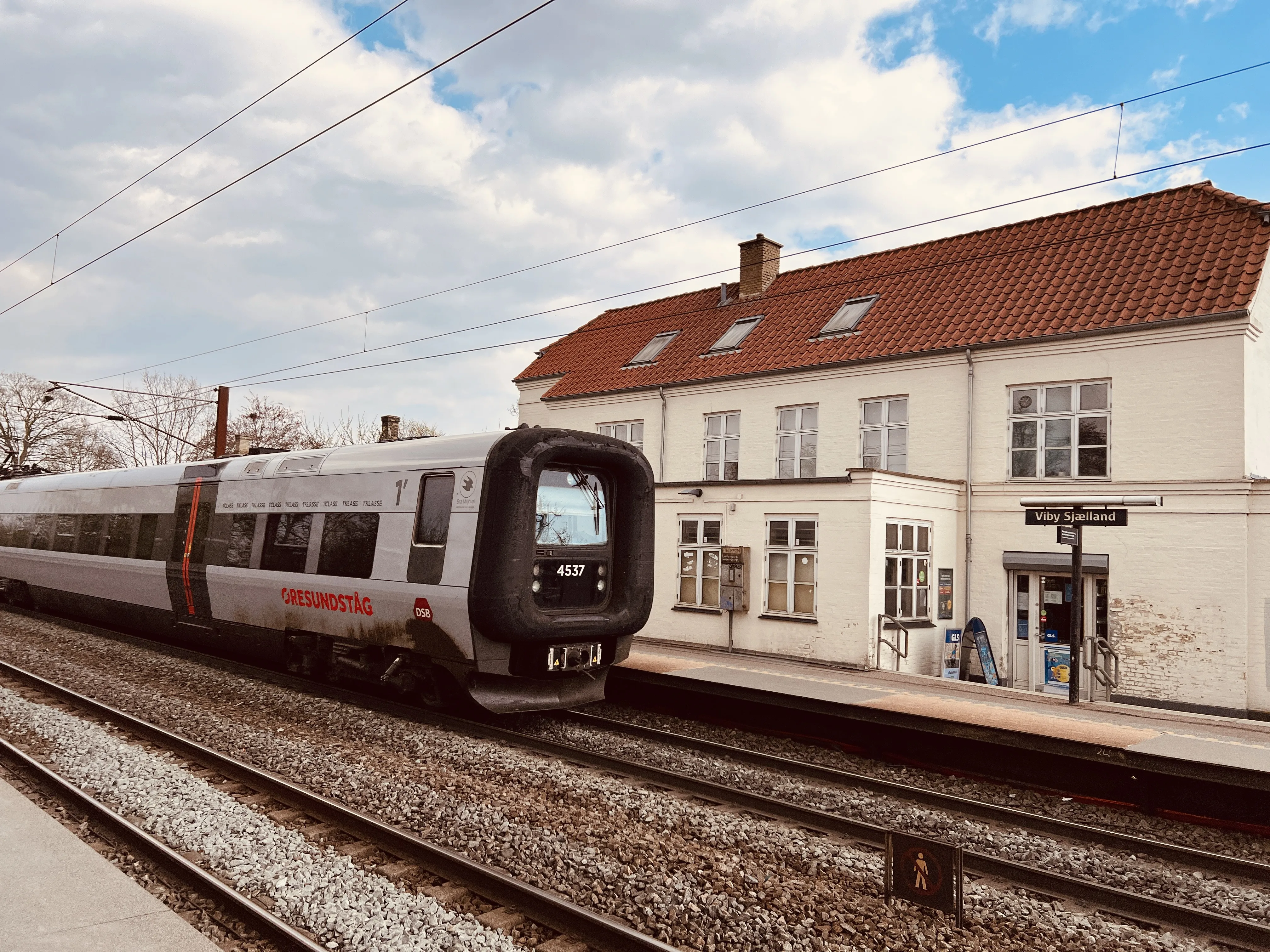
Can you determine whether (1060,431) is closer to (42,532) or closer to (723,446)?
(723,446)

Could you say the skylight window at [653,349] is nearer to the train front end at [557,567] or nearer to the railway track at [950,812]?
the train front end at [557,567]

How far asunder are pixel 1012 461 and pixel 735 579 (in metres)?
5.30

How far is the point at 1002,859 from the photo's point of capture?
5.77m

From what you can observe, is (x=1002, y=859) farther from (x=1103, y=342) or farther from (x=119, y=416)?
(x=119, y=416)

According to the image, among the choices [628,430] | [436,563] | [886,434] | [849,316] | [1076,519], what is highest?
[849,316]

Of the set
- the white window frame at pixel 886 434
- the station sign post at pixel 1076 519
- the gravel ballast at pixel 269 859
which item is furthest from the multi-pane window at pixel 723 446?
the gravel ballast at pixel 269 859

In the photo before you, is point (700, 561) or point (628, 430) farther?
point (628, 430)

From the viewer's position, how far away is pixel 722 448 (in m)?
19.7

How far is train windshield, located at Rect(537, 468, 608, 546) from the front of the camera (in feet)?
31.4

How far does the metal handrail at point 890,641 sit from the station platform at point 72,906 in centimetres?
1146

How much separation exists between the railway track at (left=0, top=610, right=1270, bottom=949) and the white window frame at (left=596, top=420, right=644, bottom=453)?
11316mm

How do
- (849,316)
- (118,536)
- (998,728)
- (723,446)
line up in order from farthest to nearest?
1. (723,446)
2. (849,316)
3. (118,536)
4. (998,728)

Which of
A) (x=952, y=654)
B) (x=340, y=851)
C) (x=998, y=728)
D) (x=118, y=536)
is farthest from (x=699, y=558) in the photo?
(x=340, y=851)

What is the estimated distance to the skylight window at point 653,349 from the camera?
2258cm
